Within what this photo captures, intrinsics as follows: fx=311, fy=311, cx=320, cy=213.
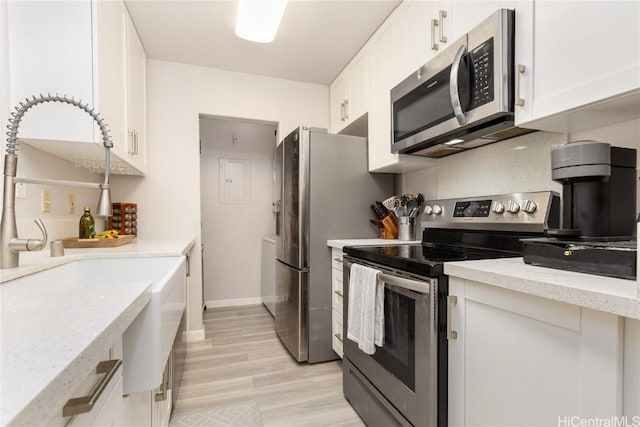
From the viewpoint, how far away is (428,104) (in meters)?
1.61

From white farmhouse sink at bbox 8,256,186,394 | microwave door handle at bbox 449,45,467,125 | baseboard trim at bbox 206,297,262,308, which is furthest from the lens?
baseboard trim at bbox 206,297,262,308

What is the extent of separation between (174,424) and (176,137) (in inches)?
84.4

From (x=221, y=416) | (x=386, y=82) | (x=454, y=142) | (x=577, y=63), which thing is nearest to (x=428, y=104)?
(x=454, y=142)

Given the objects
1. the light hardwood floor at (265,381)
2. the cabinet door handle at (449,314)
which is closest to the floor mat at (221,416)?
the light hardwood floor at (265,381)

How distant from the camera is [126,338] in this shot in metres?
0.74

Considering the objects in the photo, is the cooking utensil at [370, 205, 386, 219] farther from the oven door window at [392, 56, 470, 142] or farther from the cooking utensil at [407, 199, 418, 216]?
the oven door window at [392, 56, 470, 142]

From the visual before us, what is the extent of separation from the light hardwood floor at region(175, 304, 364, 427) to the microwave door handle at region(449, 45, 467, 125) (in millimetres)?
1556

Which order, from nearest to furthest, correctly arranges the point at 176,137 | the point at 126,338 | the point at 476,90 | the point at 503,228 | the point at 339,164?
1. the point at 126,338
2. the point at 476,90
3. the point at 503,228
4. the point at 339,164
5. the point at 176,137

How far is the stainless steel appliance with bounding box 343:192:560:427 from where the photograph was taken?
110cm

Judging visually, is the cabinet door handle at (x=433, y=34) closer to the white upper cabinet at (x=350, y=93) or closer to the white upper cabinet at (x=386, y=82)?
the white upper cabinet at (x=386, y=82)

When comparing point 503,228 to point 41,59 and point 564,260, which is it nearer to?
point 564,260

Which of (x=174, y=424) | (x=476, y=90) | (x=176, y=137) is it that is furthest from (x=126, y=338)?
(x=176, y=137)

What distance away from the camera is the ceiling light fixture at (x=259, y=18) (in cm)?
177

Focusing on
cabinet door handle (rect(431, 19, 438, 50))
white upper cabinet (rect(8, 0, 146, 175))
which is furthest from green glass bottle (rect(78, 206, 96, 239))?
cabinet door handle (rect(431, 19, 438, 50))
